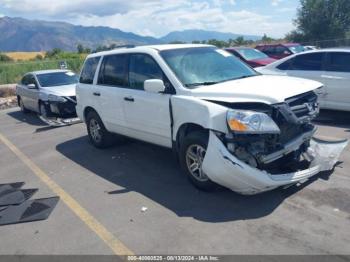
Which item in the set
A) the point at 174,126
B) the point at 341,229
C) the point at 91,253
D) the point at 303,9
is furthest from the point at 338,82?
the point at 303,9

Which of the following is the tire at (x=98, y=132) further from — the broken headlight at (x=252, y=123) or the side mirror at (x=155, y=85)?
the broken headlight at (x=252, y=123)

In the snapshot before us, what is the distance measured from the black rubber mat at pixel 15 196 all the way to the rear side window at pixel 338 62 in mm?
6610

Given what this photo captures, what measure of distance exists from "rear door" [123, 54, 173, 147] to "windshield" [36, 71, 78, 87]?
21.9ft

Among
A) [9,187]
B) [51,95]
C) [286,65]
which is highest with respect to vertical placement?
[286,65]

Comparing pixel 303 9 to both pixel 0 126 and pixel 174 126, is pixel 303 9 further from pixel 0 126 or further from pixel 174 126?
pixel 174 126

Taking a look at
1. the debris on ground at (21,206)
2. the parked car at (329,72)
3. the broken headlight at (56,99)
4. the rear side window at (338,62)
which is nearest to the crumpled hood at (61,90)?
the broken headlight at (56,99)

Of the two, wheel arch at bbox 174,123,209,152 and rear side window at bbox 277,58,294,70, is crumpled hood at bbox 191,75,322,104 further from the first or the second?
rear side window at bbox 277,58,294,70

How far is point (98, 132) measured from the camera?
7.83 meters

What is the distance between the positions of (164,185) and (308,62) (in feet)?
17.8

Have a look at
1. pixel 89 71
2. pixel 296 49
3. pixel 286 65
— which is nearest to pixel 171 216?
pixel 89 71

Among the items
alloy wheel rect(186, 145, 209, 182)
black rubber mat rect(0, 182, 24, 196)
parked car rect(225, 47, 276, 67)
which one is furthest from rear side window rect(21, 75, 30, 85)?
alloy wheel rect(186, 145, 209, 182)

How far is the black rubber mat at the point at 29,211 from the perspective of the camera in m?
5.01

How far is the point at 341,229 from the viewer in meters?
3.95

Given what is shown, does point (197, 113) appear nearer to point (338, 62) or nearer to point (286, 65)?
point (338, 62)
